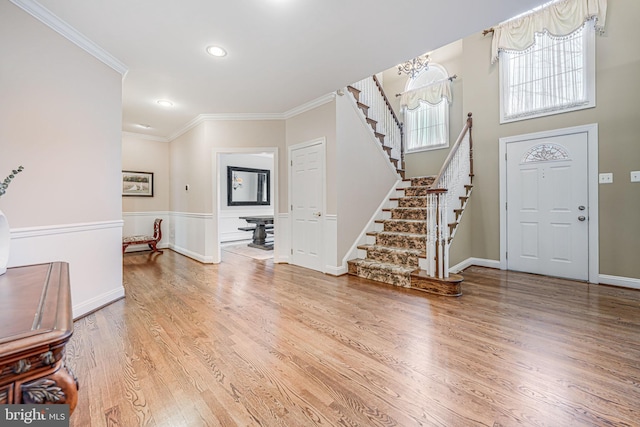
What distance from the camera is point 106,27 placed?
245 centimetres

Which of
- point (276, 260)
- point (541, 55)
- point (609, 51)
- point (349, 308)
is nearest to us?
point (349, 308)

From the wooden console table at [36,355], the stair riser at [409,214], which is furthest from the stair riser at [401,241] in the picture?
the wooden console table at [36,355]

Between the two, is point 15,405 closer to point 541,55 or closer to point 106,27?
point 106,27

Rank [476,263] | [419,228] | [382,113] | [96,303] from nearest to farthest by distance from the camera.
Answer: [96,303], [419,228], [476,263], [382,113]

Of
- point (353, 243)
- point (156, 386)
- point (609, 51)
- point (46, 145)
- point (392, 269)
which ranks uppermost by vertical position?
point (609, 51)

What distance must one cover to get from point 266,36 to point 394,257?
309cm

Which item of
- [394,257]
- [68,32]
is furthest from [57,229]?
[394,257]

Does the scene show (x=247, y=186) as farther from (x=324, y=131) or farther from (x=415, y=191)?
(x=415, y=191)

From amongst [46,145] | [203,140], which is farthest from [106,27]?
[203,140]

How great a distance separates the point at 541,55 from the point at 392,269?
3811 mm

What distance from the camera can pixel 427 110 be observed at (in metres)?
5.60

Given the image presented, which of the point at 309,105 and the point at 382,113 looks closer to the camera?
the point at 309,105

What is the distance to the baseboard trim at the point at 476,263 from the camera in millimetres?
4253

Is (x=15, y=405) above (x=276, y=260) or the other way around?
above
